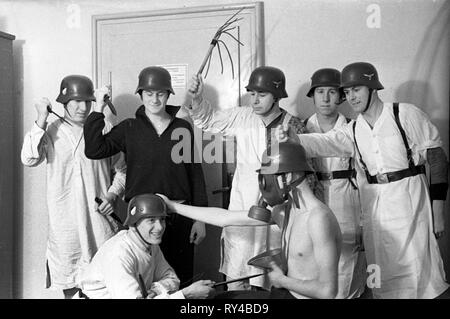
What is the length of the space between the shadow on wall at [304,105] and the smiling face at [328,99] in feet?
0.09

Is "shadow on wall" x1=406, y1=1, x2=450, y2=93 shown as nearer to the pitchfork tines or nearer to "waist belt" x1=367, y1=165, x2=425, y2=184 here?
"waist belt" x1=367, y1=165, x2=425, y2=184

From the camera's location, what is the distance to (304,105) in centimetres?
219

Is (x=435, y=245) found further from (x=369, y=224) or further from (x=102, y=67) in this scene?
(x=102, y=67)

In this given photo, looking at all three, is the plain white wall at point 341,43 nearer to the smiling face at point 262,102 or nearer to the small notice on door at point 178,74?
the smiling face at point 262,102

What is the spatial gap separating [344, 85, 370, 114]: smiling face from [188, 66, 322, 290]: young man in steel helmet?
0.67 ft

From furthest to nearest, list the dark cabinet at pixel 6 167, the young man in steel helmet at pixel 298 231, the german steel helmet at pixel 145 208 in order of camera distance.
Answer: the dark cabinet at pixel 6 167
the german steel helmet at pixel 145 208
the young man in steel helmet at pixel 298 231

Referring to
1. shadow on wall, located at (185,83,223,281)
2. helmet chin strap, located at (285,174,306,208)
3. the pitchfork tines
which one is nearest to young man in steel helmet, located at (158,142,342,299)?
helmet chin strap, located at (285,174,306,208)

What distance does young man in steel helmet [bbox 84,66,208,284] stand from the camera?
217 cm

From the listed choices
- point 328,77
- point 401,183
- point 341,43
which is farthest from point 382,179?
point 341,43

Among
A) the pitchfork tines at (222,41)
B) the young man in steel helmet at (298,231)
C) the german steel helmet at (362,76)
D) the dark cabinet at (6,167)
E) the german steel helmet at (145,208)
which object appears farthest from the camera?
the dark cabinet at (6,167)

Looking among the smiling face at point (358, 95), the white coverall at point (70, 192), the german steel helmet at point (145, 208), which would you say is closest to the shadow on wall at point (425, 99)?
the smiling face at point (358, 95)

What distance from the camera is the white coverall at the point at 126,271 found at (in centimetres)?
A: 193
